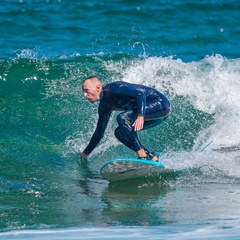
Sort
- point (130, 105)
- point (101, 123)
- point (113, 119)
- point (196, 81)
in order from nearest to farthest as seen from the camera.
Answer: point (130, 105) < point (101, 123) < point (113, 119) < point (196, 81)

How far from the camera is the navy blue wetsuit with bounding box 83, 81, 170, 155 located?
7.18m

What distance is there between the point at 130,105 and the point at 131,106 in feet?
0.06

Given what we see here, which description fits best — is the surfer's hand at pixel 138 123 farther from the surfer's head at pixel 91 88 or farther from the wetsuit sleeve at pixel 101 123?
the wetsuit sleeve at pixel 101 123

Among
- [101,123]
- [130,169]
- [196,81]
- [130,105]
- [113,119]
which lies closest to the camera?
[130,169]

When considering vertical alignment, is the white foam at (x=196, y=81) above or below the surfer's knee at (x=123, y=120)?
below

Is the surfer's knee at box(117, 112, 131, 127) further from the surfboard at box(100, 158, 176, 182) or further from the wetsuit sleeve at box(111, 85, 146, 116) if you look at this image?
the surfboard at box(100, 158, 176, 182)

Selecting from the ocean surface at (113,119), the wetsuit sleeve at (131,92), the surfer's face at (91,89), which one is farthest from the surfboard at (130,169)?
the surfer's face at (91,89)

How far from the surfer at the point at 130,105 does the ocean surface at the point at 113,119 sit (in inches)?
19.7

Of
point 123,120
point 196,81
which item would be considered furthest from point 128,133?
point 196,81

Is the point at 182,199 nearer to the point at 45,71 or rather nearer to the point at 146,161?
the point at 146,161

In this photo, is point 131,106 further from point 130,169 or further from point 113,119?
point 113,119

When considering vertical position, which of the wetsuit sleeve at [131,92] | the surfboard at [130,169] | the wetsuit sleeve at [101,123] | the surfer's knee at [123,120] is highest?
the wetsuit sleeve at [131,92]

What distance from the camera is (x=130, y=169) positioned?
7168 mm

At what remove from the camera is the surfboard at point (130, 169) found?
23.2 feet
